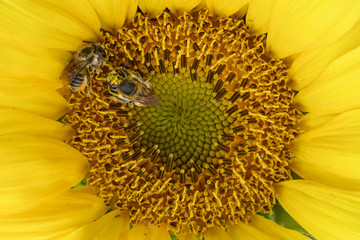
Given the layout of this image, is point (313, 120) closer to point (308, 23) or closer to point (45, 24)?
point (308, 23)

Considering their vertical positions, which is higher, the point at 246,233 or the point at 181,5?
the point at 181,5

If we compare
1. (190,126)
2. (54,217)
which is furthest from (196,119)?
(54,217)

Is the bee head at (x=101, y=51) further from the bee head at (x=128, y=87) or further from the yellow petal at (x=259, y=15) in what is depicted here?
the yellow petal at (x=259, y=15)

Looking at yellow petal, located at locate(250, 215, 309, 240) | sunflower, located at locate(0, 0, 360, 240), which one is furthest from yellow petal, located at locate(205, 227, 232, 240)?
yellow petal, located at locate(250, 215, 309, 240)

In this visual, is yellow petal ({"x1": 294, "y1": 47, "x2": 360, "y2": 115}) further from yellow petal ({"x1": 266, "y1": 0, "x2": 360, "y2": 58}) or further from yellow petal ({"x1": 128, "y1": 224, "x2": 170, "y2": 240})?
yellow petal ({"x1": 128, "y1": 224, "x2": 170, "y2": 240})

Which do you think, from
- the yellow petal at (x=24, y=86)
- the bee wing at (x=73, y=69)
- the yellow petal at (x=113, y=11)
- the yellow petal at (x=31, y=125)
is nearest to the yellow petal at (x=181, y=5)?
the yellow petal at (x=113, y=11)

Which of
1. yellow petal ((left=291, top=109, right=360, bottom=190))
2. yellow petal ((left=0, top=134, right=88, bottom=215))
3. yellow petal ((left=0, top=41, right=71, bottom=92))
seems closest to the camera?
yellow petal ((left=0, top=134, right=88, bottom=215))

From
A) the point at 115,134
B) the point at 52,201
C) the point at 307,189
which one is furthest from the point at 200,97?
the point at 52,201
